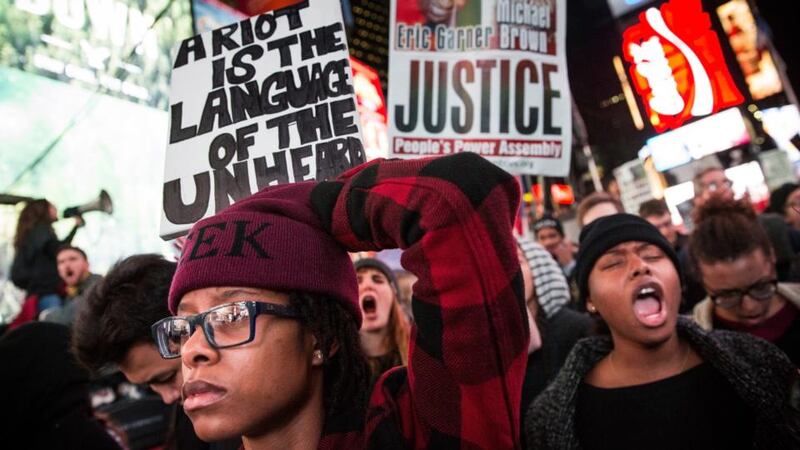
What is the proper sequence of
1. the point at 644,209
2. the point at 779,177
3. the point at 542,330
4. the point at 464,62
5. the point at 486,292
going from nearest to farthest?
the point at 486,292
the point at 542,330
the point at 464,62
the point at 644,209
the point at 779,177

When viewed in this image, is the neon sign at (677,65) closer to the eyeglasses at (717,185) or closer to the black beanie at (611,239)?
the eyeglasses at (717,185)

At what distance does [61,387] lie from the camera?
2.25m

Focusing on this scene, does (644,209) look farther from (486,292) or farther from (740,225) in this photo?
→ (486,292)

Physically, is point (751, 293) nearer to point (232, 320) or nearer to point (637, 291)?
point (637, 291)

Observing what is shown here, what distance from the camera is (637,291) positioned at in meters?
2.39

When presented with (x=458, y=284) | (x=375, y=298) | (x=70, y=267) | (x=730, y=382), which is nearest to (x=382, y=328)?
(x=375, y=298)

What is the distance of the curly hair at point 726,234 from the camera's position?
290cm

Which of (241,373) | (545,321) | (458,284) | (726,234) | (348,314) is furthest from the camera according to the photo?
(545,321)

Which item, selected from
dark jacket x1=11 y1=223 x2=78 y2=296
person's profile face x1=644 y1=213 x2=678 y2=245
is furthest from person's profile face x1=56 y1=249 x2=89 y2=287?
person's profile face x1=644 y1=213 x2=678 y2=245

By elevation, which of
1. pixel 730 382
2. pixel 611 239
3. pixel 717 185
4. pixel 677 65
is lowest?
pixel 730 382

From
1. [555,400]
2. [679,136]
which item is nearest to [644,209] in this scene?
[555,400]

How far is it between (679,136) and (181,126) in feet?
55.0

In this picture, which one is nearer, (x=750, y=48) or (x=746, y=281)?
(x=746, y=281)

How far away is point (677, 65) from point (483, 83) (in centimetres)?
858
